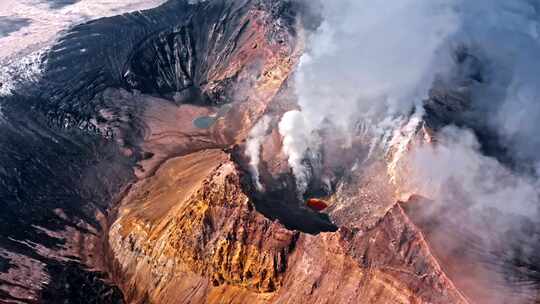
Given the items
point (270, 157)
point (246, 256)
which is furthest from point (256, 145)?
point (246, 256)

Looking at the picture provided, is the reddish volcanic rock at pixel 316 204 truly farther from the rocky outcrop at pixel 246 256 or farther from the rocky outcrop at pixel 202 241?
the rocky outcrop at pixel 202 241

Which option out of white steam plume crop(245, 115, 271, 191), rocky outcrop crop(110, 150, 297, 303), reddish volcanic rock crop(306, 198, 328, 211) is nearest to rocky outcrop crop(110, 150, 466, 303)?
rocky outcrop crop(110, 150, 297, 303)

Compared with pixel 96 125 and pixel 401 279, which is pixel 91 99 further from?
pixel 401 279

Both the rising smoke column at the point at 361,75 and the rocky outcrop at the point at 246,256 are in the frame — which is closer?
the rocky outcrop at the point at 246,256

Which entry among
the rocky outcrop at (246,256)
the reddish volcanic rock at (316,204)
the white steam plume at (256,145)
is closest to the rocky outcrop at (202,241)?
the rocky outcrop at (246,256)

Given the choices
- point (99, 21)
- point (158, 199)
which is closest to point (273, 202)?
point (158, 199)

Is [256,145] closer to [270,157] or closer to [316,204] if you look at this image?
[270,157]
